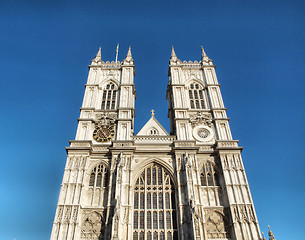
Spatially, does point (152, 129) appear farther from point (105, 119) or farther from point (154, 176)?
point (154, 176)

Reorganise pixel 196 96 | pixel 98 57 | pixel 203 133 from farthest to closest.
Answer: pixel 98 57 < pixel 196 96 < pixel 203 133

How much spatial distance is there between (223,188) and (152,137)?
8.42 metres

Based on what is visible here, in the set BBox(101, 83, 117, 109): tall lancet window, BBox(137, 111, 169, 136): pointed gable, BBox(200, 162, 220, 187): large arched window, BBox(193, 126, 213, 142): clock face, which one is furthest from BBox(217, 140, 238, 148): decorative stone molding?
BBox(101, 83, 117, 109): tall lancet window

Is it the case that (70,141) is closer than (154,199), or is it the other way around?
(154,199)

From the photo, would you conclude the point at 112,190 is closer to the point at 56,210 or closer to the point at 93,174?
the point at 93,174

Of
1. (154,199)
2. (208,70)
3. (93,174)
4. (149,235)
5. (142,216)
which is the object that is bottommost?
(149,235)

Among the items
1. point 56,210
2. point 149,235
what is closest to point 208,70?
point 149,235

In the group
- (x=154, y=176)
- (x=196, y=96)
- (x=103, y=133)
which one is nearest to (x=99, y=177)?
(x=103, y=133)

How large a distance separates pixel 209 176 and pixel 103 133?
37.5 feet

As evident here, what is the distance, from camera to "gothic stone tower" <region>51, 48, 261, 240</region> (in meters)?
20.5

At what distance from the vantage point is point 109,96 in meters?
30.5

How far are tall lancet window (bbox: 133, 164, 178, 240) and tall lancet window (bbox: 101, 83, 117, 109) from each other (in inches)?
370

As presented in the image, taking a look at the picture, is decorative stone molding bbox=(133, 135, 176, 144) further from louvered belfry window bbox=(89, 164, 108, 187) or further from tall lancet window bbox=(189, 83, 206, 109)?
tall lancet window bbox=(189, 83, 206, 109)

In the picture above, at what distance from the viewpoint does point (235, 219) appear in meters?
20.8
